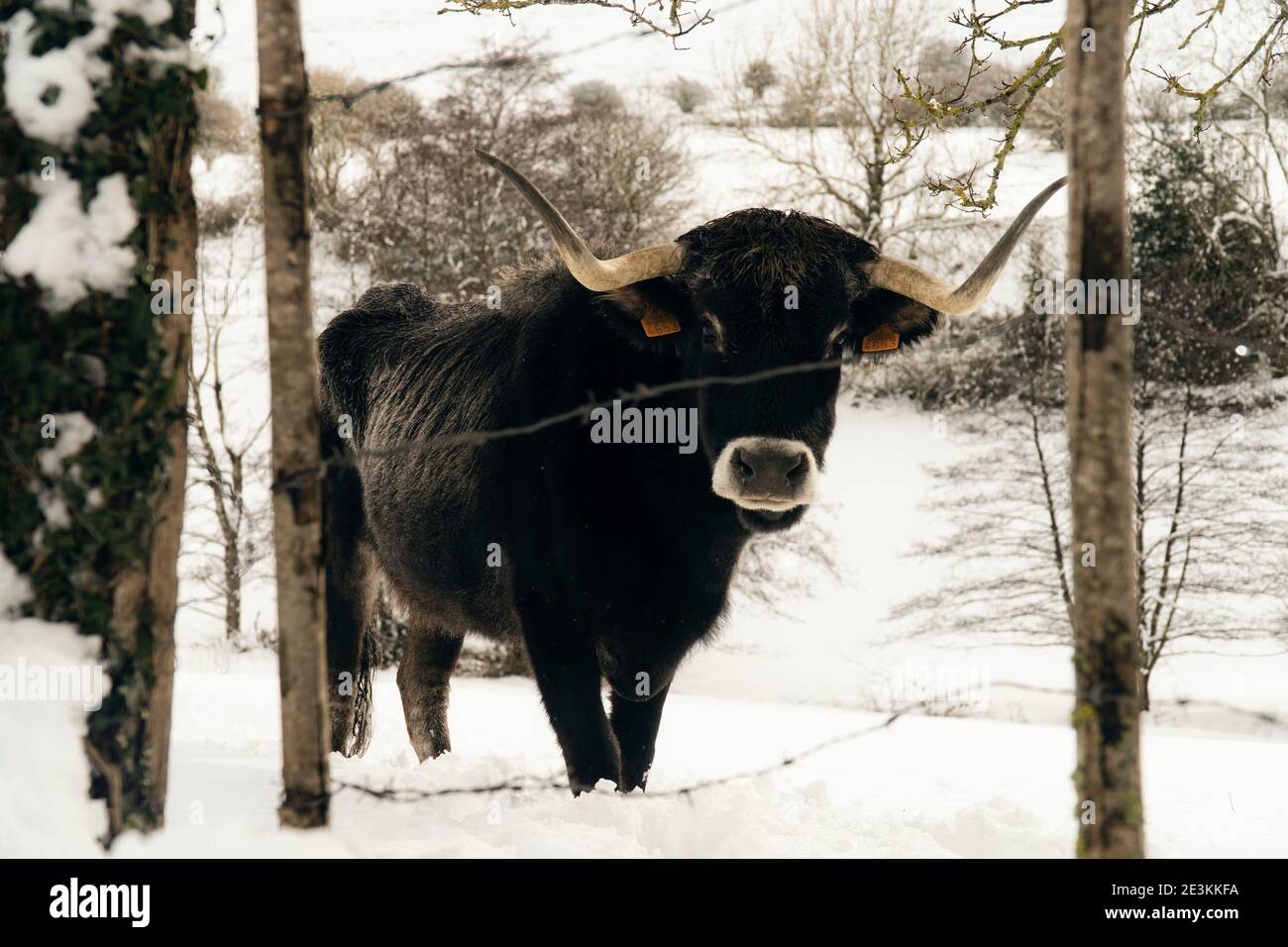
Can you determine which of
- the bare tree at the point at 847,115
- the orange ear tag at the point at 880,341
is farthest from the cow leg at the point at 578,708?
the bare tree at the point at 847,115

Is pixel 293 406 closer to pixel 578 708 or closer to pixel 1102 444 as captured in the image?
pixel 1102 444

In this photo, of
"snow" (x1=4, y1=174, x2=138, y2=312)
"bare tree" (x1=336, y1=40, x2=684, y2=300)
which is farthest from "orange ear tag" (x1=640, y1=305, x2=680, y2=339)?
"bare tree" (x1=336, y1=40, x2=684, y2=300)

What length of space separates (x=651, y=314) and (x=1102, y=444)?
257 centimetres

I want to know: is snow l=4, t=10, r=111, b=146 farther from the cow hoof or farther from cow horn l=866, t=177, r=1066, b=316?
A: the cow hoof

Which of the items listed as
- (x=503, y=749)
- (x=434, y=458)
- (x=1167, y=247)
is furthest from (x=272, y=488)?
(x=1167, y=247)

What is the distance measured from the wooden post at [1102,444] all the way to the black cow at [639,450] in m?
1.45

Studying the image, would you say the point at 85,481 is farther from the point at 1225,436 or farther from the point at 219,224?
the point at 219,224

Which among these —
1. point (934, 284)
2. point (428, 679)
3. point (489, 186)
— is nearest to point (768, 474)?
point (934, 284)

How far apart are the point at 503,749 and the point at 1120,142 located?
19.7 feet

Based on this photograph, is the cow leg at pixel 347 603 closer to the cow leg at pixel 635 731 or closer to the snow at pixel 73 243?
the cow leg at pixel 635 731

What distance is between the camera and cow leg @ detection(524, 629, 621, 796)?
16.0 feet

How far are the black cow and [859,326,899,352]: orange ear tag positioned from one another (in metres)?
0.02

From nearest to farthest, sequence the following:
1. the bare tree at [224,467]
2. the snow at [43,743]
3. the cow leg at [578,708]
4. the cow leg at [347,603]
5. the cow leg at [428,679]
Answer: the snow at [43,743] < the cow leg at [578,708] < the cow leg at [347,603] < the cow leg at [428,679] < the bare tree at [224,467]

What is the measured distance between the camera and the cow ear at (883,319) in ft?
17.2
